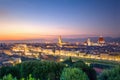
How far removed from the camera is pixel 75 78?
14203mm

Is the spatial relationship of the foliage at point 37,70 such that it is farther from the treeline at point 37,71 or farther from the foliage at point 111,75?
the foliage at point 111,75

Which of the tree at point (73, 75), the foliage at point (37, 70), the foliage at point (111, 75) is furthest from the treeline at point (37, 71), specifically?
the tree at point (73, 75)

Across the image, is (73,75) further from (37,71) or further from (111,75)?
(37,71)

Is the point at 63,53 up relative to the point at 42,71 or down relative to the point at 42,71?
down

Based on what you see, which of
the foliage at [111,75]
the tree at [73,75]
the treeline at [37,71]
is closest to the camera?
the tree at [73,75]

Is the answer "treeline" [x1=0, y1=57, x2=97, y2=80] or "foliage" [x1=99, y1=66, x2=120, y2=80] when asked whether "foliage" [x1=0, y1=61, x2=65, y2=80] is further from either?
"foliage" [x1=99, y1=66, x2=120, y2=80]

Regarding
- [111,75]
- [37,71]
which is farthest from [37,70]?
[111,75]

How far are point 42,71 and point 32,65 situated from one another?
4.26ft

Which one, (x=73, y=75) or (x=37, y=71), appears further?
(x=37, y=71)

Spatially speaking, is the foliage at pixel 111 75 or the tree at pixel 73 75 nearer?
the tree at pixel 73 75

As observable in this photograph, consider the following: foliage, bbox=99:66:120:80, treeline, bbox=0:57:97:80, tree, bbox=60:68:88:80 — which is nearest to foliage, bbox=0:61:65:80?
treeline, bbox=0:57:97:80

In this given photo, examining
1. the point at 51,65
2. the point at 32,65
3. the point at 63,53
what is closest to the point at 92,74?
the point at 51,65

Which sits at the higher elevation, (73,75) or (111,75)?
(73,75)

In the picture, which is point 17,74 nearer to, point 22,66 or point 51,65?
point 22,66
